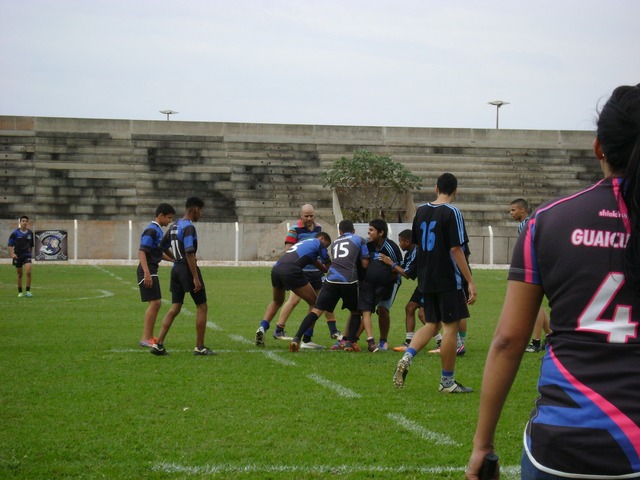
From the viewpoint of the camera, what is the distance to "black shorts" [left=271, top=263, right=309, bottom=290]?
507 inches

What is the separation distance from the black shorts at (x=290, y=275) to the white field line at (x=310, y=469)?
679cm

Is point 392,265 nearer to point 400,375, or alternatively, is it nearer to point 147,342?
point 147,342

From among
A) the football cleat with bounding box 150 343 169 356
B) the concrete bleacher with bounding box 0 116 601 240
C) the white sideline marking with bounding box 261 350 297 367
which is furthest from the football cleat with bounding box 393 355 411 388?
the concrete bleacher with bounding box 0 116 601 240

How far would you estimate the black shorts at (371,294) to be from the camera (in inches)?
503

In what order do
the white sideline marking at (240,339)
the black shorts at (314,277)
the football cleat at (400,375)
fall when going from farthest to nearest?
the black shorts at (314,277), the white sideline marking at (240,339), the football cleat at (400,375)

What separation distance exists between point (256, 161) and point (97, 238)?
1101 centimetres

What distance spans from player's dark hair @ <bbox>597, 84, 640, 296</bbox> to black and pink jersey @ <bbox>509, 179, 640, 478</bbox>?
40mm

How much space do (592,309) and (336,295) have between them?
33.0 feet

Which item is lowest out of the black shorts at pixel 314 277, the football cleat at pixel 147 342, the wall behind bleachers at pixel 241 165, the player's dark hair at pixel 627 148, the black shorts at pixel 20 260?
the football cleat at pixel 147 342

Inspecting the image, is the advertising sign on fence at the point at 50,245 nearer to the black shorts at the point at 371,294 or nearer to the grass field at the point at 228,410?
the grass field at the point at 228,410

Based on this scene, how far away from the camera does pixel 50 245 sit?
38.3 meters

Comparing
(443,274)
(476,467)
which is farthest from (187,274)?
(476,467)

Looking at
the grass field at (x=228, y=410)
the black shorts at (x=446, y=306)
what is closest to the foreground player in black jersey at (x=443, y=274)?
the black shorts at (x=446, y=306)

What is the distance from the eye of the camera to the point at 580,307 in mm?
2717
